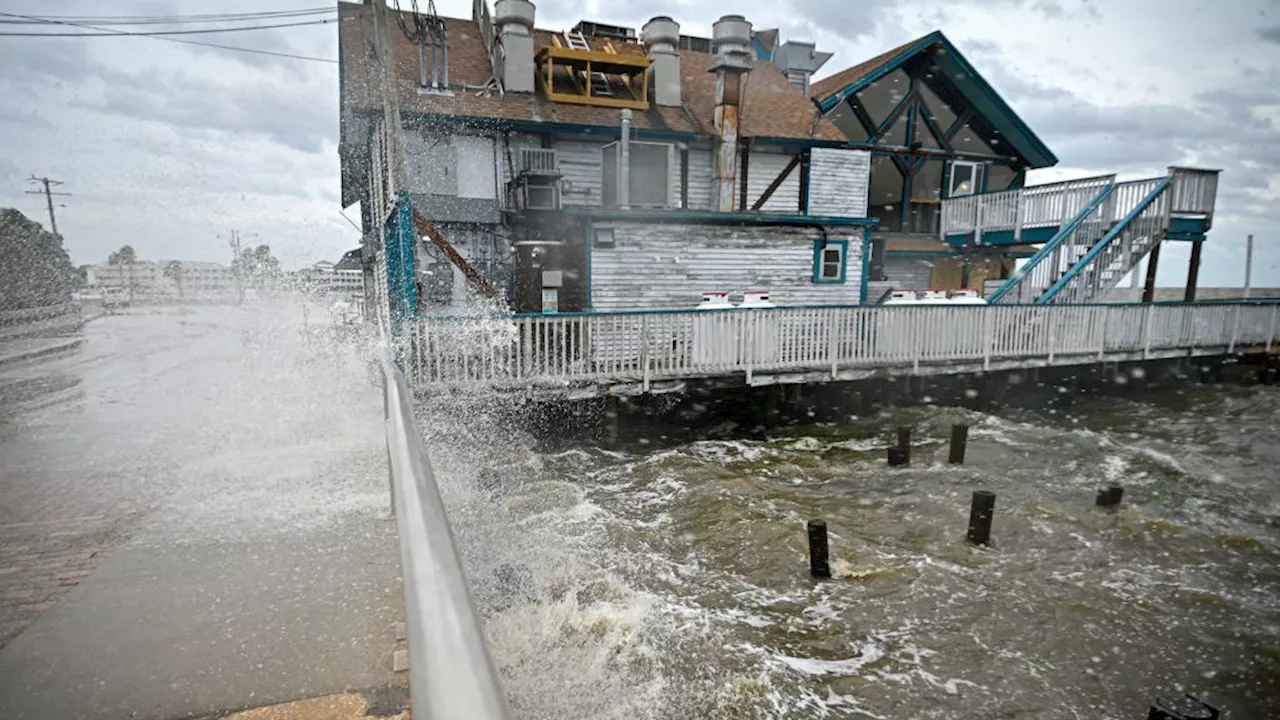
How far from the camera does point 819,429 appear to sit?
539 inches

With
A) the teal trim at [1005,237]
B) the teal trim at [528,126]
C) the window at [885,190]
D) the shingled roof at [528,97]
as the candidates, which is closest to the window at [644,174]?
the teal trim at [528,126]

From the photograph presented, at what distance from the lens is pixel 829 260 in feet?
61.2

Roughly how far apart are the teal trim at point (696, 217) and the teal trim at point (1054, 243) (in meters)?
3.90

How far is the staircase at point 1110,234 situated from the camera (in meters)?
17.0

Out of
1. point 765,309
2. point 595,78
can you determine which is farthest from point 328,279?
point 765,309

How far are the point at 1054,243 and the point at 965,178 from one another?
29.4 ft

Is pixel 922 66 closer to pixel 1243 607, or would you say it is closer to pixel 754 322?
pixel 754 322

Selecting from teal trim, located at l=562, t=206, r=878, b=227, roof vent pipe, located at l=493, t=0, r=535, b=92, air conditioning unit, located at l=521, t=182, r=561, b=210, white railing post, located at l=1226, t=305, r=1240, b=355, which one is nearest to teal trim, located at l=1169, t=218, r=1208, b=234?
white railing post, located at l=1226, t=305, r=1240, b=355

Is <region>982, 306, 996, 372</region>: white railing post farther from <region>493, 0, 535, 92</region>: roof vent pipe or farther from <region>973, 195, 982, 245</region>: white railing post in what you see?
<region>493, 0, 535, 92</region>: roof vent pipe

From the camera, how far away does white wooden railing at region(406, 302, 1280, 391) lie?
1029 cm

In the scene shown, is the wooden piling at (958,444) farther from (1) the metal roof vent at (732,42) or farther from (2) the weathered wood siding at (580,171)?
(1) the metal roof vent at (732,42)

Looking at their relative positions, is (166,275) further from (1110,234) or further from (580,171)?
(1110,234)

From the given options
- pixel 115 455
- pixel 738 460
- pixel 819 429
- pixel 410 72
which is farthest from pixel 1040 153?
pixel 115 455

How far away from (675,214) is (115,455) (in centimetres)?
1209
